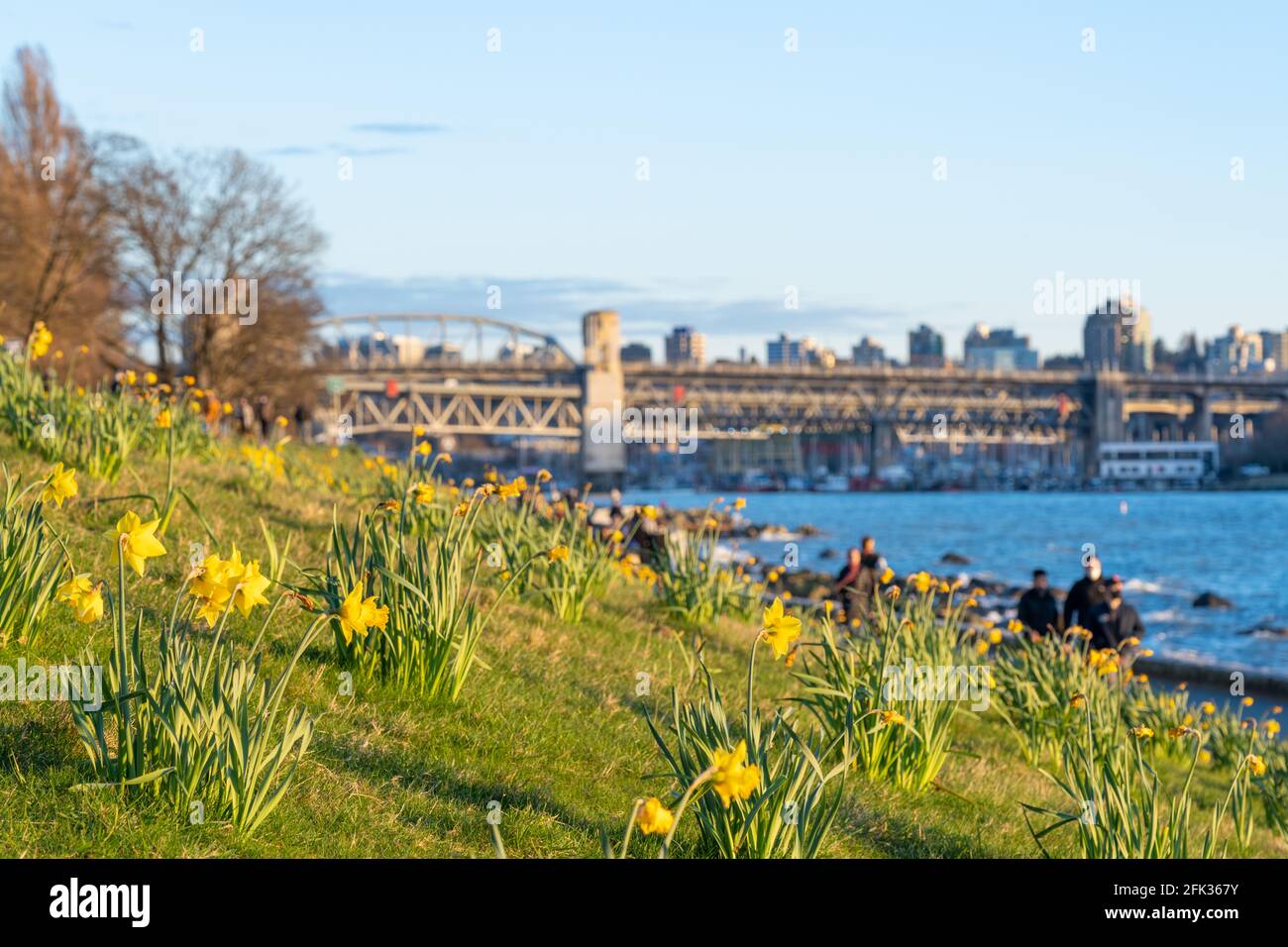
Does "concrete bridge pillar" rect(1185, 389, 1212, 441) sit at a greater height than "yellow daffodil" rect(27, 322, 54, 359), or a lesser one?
lesser

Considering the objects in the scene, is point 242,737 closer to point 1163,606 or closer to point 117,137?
point 1163,606

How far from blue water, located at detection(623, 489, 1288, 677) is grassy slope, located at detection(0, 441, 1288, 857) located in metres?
15.8

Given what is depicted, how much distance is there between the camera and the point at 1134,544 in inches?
3019

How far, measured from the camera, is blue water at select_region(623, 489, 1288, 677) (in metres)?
38.3

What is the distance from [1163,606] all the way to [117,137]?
1373 inches

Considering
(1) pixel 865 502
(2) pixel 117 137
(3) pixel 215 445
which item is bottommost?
(1) pixel 865 502

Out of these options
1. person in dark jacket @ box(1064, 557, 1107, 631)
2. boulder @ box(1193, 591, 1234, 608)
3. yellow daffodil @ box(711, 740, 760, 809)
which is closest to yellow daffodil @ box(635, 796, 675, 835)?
yellow daffodil @ box(711, 740, 760, 809)

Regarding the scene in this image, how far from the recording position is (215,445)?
14461 mm

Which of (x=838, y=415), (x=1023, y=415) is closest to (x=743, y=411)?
(x=838, y=415)

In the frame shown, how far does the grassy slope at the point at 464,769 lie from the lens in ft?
17.2

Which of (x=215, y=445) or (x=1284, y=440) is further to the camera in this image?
(x=1284, y=440)

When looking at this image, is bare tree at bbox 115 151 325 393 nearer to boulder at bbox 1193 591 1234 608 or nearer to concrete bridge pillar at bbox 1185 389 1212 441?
boulder at bbox 1193 591 1234 608

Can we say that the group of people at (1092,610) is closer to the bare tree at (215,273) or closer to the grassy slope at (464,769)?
the grassy slope at (464,769)

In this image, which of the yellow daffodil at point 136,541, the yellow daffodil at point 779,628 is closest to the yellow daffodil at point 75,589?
the yellow daffodil at point 136,541
